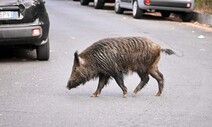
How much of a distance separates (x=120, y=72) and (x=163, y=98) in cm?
70

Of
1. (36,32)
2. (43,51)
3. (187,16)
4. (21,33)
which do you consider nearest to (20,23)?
(21,33)

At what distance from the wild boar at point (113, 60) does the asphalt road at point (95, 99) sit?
0.99 feet

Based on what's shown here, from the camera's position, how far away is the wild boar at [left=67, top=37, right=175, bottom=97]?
7.83 metres

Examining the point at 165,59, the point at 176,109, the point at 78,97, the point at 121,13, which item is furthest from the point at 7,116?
the point at 121,13

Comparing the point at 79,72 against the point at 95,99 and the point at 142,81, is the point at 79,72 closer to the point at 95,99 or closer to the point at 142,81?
the point at 95,99

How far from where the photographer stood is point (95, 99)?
25.9 feet

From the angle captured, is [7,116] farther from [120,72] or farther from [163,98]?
[163,98]

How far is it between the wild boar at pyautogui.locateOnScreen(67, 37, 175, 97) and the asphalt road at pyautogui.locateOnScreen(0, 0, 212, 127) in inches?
11.9

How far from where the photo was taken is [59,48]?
12914mm


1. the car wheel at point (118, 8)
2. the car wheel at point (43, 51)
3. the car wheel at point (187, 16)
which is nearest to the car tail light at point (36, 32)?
the car wheel at point (43, 51)

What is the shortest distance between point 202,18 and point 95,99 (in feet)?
41.5

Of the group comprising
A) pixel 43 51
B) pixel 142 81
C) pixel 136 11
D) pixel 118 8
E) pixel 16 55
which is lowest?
pixel 118 8

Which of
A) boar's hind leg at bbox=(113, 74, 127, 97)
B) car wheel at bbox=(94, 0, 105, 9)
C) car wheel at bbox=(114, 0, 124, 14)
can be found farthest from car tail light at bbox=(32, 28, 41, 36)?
car wheel at bbox=(94, 0, 105, 9)

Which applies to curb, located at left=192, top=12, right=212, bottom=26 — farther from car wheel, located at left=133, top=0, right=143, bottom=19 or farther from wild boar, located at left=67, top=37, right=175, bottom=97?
wild boar, located at left=67, top=37, right=175, bottom=97
